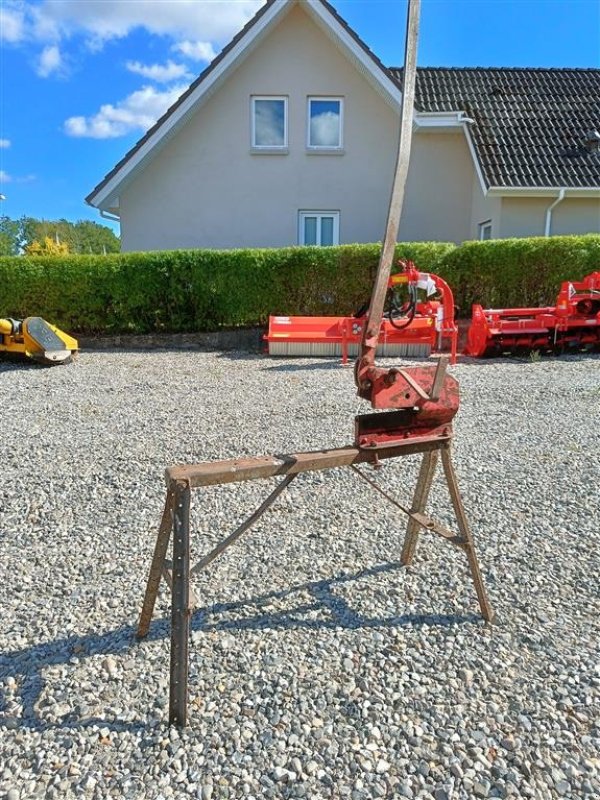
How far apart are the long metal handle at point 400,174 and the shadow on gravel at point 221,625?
1.24 metres

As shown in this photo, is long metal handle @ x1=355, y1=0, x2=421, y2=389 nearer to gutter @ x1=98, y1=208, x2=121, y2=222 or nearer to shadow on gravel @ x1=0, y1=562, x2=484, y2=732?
shadow on gravel @ x1=0, y1=562, x2=484, y2=732

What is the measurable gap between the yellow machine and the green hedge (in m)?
2.10

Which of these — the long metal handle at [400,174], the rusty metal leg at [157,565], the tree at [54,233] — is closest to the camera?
the long metal handle at [400,174]

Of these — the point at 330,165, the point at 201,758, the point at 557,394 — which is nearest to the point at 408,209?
the point at 330,165

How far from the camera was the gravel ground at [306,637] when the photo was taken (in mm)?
1682

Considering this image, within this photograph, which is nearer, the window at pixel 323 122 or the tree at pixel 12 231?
the window at pixel 323 122

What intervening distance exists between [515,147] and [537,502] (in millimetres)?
11584

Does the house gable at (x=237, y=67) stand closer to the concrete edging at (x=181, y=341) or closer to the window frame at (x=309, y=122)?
the window frame at (x=309, y=122)

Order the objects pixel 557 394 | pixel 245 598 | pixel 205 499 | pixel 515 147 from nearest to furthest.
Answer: pixel 245 598 < pixel 205 499 < pixel 557 394 < pixel 515 147

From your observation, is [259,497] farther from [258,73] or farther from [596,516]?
[258,73]

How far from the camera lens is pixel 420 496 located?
102 inches

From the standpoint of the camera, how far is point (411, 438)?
2.22 meters

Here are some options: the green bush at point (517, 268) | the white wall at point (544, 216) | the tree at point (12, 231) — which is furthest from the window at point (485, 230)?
the tree at point (12, 231)

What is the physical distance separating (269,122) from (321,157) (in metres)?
1.48
